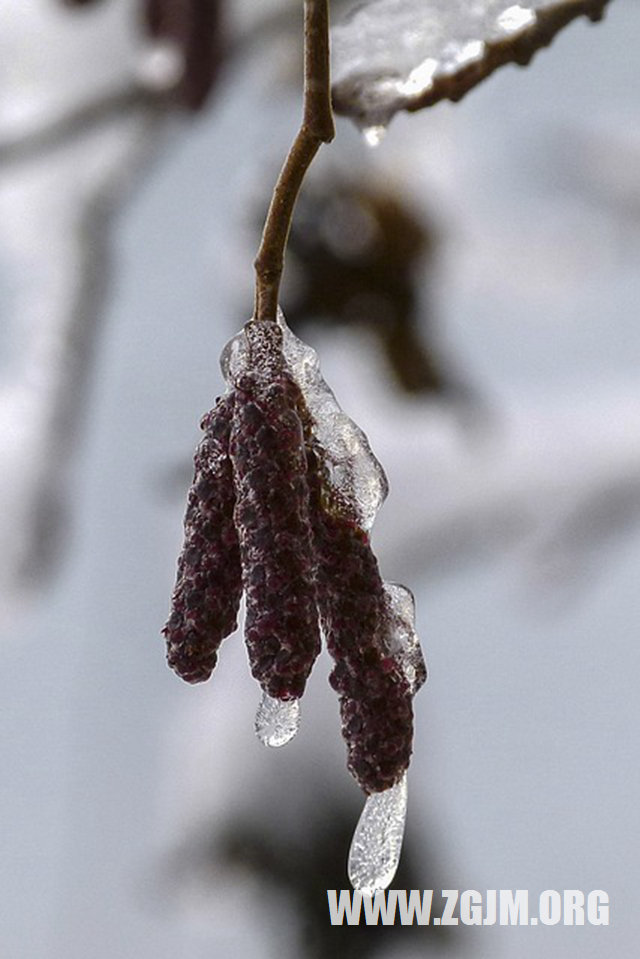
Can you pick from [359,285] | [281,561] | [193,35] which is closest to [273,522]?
[281,561]

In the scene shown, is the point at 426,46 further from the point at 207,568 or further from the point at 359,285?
the point at 359,285

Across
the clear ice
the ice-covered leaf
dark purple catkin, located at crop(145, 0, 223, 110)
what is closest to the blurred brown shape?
dark purple catkin, located at crop(145, 0, 223, 110)

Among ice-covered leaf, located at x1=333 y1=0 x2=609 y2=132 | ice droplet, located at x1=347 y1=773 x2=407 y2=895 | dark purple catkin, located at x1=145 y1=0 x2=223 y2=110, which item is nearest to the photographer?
ice droplet, located at x1=347 y1=773 x2=407 y2=895

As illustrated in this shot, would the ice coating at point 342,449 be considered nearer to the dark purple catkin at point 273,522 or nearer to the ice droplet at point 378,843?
the dark purple catkin at point 273,522

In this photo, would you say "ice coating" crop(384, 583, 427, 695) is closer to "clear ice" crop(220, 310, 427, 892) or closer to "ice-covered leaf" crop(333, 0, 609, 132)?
"clear ice" crop(220, 310, 427, 892)

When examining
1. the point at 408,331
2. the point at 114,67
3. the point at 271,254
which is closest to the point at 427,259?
the point at 408,331
